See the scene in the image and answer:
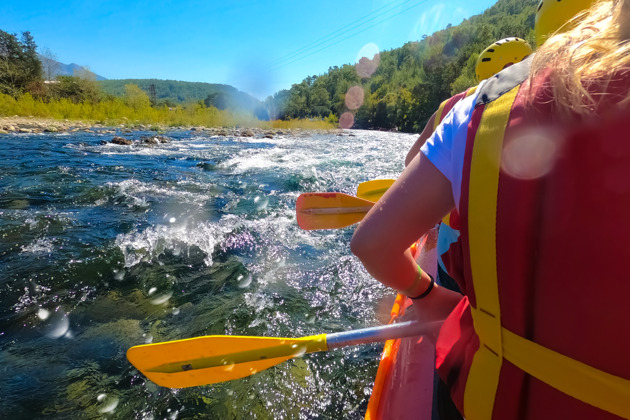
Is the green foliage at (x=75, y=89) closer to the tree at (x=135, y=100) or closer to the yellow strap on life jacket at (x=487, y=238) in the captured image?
the tree at (x=135, y=100)

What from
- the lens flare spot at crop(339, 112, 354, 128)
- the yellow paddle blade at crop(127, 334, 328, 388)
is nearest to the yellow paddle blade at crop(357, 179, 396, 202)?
the yellow paddle blade at crop(127, 334, 328, 388)

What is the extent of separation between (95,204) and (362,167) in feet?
20.4

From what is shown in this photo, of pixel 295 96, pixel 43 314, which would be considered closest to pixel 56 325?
pixel 43 314

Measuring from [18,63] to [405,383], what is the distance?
3647 centimetres

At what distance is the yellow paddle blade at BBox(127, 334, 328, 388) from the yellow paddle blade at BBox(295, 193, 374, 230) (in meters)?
1.08

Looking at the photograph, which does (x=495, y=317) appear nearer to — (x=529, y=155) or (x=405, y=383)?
(x=529, y=155)

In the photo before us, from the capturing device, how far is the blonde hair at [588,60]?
1.43 feet

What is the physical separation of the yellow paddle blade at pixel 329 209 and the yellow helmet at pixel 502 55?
46.4 inches

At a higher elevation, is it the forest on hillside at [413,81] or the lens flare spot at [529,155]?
the forest on hillside at [413,81]

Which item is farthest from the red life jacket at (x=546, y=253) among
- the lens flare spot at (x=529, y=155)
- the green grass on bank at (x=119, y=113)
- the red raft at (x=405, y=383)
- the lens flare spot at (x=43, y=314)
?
the green grass on bank at (x=119, y=113)

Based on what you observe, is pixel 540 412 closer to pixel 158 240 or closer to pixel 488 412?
pixel 488 412

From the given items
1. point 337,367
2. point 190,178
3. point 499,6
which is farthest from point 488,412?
point 499,6

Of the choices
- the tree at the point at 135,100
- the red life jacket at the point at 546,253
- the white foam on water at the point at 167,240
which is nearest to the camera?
the red life jacket at the point at 546,253

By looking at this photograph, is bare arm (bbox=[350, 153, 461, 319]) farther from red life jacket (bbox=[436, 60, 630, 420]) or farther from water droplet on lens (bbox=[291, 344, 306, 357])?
water droplet on lens (bbox=[291, 344, 306, 357])
